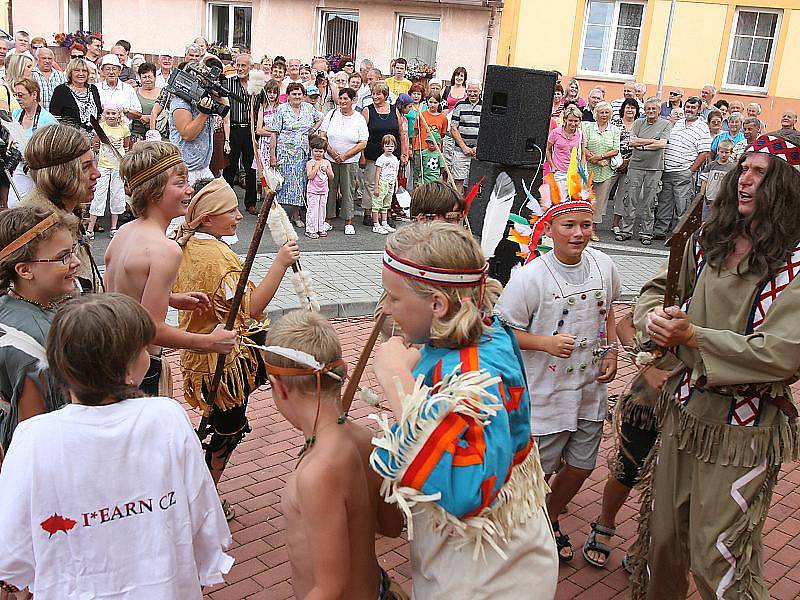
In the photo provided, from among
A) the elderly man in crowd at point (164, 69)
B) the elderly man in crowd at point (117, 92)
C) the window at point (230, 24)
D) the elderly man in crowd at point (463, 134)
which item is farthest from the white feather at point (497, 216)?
the window at point (230, 24)

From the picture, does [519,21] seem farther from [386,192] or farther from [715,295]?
[715,295]

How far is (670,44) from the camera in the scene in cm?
2045

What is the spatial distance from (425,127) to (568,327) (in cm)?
861

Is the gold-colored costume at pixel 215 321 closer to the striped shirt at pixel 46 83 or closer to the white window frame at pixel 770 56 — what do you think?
the striped shirt at pixel 46 83

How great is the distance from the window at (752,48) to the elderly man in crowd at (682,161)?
979 cm

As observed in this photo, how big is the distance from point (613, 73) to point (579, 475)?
63.7 ft

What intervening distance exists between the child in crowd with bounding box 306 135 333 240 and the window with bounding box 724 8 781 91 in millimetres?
14564

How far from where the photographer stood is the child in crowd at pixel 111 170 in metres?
9.35

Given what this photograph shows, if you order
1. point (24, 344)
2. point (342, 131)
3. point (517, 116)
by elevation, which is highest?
point (517, 116)

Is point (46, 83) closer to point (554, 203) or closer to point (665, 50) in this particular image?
point (554, 203)

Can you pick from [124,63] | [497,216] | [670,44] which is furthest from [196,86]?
[670,44]

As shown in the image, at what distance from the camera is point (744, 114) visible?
539 inches

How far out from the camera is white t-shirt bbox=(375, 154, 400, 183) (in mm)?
11047

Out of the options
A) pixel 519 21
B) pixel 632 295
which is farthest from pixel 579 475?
pixel 519 21
